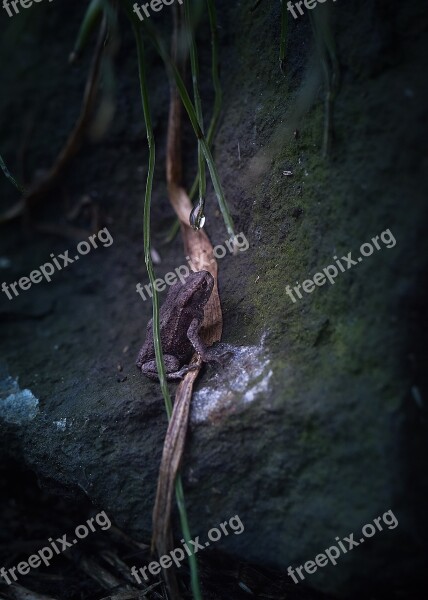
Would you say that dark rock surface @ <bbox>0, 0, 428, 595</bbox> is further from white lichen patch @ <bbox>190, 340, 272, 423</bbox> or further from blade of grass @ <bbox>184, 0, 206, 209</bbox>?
blade of grass @ <bbox>184, 0, 206, 209</bbox>

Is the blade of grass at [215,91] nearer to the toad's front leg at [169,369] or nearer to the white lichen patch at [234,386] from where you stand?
the toad's front leg at [169,369]

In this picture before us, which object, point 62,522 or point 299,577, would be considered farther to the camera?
point 62,522

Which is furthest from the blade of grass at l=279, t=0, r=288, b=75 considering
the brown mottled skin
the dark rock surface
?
the brown mottled skin

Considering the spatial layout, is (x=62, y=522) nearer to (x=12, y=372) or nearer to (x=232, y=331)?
(x=12, y=372)

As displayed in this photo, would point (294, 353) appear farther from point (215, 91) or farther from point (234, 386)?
point (215, 91)

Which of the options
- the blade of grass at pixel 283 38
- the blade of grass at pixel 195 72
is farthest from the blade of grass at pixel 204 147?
the blade of grass at pixel 283 38

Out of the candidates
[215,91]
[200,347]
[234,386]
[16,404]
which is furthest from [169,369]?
[215,91]

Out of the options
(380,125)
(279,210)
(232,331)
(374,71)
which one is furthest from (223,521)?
(374,71)
